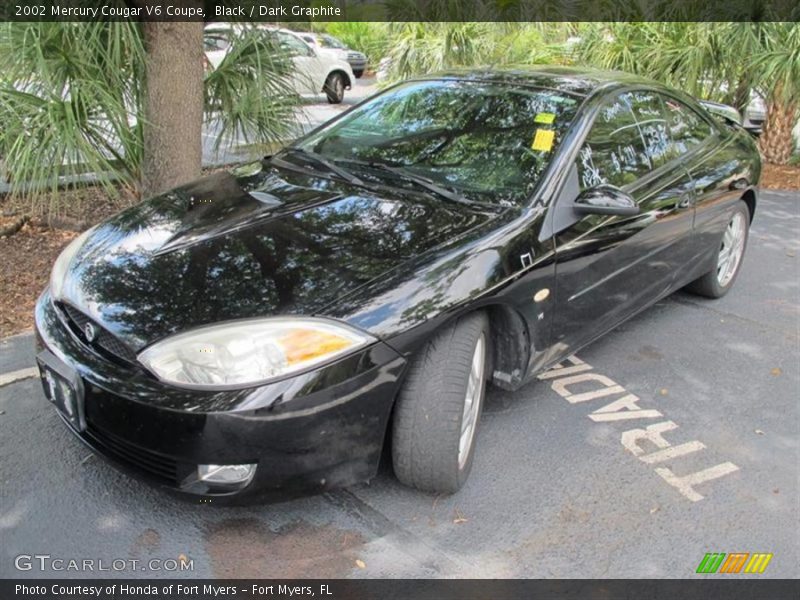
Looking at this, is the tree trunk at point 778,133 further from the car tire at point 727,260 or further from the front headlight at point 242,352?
the front headlight at point 242,352

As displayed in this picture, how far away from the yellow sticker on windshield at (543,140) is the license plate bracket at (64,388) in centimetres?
211

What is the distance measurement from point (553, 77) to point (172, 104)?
283cm

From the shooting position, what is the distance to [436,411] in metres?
2.58

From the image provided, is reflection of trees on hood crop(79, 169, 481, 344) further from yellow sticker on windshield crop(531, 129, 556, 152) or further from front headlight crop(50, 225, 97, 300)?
yellow sticker on windshield crop(531, 129, 556, 152)

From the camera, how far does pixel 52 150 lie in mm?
4844

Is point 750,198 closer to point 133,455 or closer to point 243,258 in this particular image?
point 243,258

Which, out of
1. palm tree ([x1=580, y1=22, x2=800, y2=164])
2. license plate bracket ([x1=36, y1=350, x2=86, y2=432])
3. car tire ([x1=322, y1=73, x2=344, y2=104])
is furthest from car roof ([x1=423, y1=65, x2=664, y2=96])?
car tire ([x1=322, y1=73, x2=344, y2=104])

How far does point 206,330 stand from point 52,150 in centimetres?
321

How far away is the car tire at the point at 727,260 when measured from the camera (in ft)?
15.7

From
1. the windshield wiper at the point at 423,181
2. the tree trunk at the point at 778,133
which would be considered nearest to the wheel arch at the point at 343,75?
the tree trunk at the point at 778,133

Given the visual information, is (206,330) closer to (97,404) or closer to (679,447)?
(97,404)

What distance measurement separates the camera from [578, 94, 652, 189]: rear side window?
3357 millimetres

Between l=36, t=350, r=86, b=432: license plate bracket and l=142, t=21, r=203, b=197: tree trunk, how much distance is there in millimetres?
2954


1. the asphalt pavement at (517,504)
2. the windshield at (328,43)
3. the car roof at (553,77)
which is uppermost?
the windshield at (328,43)
